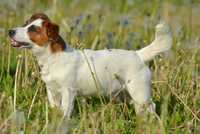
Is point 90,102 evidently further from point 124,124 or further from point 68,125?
point 68,125

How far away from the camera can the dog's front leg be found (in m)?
6.80

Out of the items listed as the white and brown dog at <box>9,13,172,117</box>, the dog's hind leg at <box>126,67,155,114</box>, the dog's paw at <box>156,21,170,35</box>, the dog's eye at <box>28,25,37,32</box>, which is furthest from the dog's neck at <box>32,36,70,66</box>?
the dog's paw at <box>156,21,170,35</box>

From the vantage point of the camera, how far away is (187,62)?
802 centimetres

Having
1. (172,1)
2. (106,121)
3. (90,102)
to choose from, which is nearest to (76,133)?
(106,121)

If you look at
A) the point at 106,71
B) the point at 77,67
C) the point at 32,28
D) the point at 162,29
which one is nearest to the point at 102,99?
the point at 106,71

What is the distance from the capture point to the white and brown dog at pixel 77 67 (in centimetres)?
673

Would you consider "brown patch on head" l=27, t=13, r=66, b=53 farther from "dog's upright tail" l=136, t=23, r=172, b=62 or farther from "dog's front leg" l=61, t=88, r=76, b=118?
"dog's upright tail" l=136, t=23, r=172, b=62

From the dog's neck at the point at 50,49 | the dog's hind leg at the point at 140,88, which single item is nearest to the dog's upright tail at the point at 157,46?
the dog's hind leg at the point at 140,88

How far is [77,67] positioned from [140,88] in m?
0.52

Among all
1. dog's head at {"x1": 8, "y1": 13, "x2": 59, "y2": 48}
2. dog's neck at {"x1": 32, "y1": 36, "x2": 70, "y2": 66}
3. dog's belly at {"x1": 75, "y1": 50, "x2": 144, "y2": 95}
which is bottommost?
dog's belly at {"x1": 75, "y1": 50, "x2": 144, "y2": 95}

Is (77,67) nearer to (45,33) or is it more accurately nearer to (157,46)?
(45,33)

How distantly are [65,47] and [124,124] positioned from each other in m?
0.73

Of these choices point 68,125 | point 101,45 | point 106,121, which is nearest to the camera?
point 68,125

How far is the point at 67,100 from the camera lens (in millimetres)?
6816
